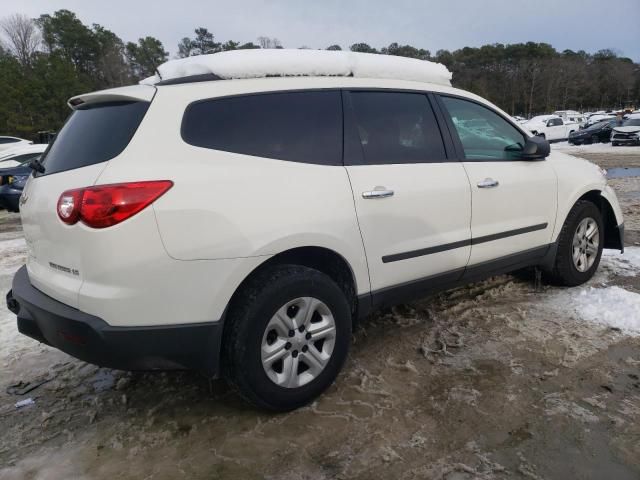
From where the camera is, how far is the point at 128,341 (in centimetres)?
220

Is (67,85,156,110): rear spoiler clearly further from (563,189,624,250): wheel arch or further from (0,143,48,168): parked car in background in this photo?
(0,143,48,168): parked car in background

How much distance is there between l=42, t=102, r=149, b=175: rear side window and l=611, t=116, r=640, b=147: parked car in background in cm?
2666

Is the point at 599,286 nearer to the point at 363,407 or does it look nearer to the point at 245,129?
the point at 363,407

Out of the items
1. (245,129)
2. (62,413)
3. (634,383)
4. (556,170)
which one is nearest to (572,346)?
(634,383)

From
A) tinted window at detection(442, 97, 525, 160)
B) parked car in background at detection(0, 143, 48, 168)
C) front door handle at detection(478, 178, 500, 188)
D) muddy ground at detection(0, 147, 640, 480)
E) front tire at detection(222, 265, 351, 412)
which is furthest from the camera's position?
parked car in background at detection(0, 143, 48, 168)

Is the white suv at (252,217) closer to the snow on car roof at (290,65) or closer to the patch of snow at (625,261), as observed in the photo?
the snow on car roof at (290,65)

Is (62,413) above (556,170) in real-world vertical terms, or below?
below

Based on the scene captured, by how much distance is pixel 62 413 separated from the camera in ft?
9.23

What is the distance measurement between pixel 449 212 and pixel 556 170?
4.54ft

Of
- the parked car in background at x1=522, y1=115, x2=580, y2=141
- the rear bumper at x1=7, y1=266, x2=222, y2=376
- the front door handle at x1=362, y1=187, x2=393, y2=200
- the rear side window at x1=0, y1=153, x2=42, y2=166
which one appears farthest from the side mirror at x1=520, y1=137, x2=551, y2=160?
the parked car in background at x1=522, y1=115, x2=580, y2=141

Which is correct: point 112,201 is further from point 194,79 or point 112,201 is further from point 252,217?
point 194,79

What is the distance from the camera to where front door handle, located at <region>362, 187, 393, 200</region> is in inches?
110

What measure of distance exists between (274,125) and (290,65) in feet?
1.44

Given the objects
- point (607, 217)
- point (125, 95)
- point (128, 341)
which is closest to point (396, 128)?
point (125, 95)
